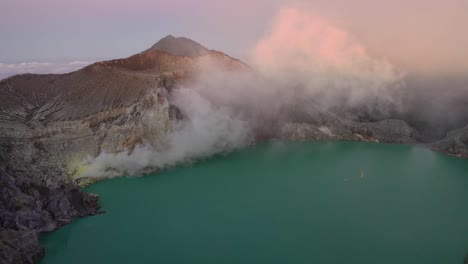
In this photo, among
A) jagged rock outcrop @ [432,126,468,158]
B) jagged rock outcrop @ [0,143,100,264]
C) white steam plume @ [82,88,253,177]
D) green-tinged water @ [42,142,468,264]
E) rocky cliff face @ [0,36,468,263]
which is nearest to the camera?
jagged rock outcrop @ [0,143,100,264]

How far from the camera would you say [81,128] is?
180ft

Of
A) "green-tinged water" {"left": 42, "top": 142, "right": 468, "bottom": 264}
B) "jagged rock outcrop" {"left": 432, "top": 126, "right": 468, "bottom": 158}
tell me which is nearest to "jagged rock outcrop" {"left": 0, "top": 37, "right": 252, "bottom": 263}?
"green-tinged water" {"left": 42, "top": 142, "right": 468, "bottom": 264}

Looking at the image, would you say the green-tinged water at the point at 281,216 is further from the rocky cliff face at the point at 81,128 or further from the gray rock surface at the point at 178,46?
the gray rock surface at the point at 178,46

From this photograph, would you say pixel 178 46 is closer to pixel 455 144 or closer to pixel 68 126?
pixel 68 126

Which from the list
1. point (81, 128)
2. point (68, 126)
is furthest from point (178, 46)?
point (68, 126)

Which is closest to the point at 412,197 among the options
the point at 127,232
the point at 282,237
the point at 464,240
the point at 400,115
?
the point at 464,240

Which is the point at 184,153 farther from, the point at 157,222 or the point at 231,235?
the point at 231,235

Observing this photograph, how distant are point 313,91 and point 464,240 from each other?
51.5m

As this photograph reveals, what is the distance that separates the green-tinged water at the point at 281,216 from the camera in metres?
31.3

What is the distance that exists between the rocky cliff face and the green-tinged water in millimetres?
2746

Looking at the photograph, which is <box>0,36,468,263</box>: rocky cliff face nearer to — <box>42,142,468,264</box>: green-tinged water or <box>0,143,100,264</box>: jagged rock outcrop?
<box>0,143,100,264</box>: jagged rock outcrop

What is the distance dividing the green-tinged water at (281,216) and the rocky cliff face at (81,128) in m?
2.75

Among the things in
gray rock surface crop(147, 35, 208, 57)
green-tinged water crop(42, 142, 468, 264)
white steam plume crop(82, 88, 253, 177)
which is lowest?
green-tinged water crop(42, 142, 468, 264)

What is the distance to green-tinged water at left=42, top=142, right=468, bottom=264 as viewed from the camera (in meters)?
31.3
